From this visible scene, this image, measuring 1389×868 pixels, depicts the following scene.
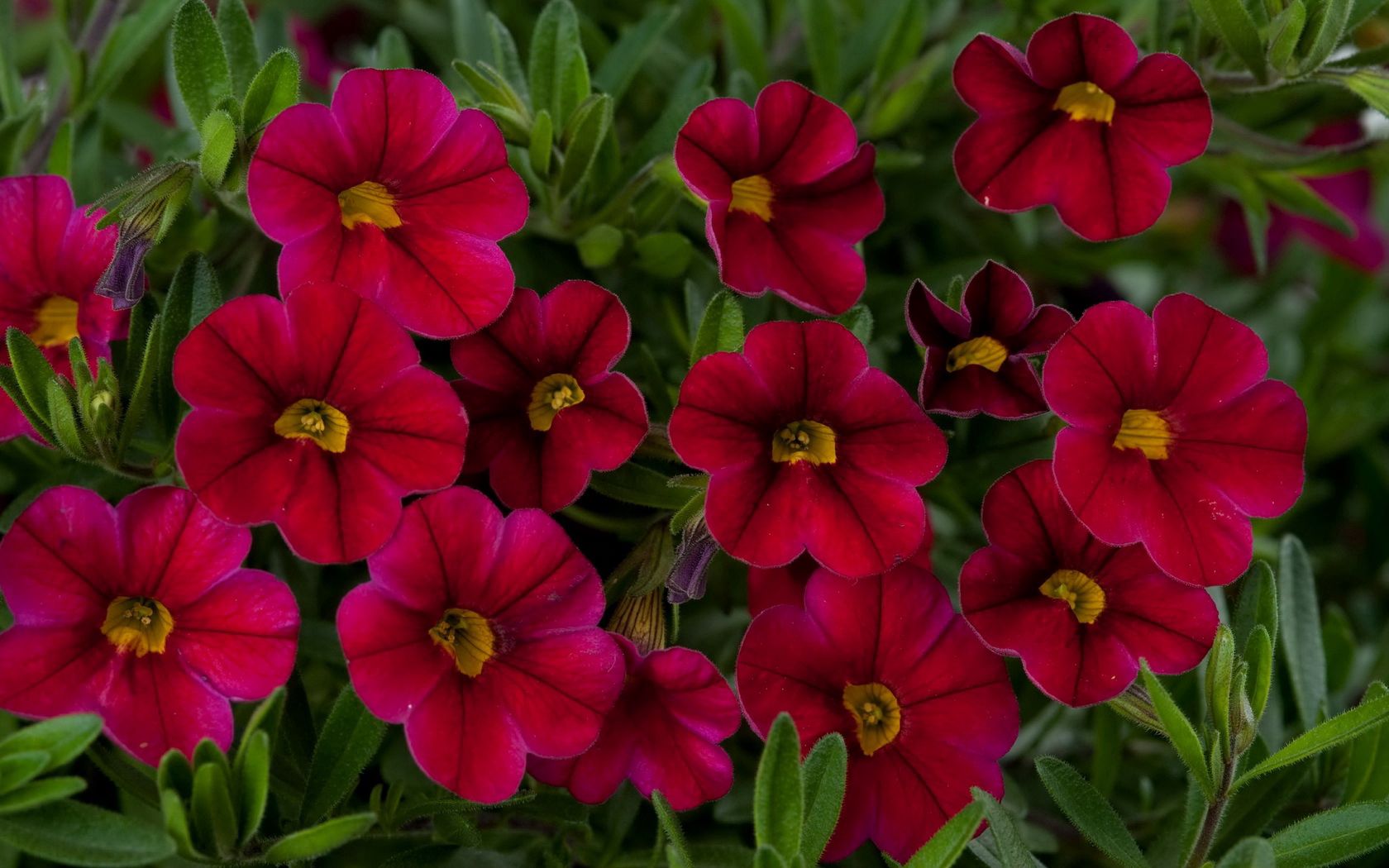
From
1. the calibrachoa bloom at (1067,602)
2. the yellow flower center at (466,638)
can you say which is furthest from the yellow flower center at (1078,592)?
the yellow flower center at (466,638)

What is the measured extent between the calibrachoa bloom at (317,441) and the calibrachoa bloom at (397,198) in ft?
0.12

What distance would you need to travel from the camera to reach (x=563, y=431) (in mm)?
755

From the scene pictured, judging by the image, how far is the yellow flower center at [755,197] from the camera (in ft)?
2.75

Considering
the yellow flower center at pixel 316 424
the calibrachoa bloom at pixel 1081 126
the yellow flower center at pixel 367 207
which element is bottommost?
the yellow flower center at pixel 316 424

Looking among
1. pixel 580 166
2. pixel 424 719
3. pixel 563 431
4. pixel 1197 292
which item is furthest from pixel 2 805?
pixel 1197 292

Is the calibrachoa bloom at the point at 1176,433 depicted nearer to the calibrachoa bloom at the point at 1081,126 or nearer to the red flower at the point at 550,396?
the calibrachoa bloom at the point at 1081,126

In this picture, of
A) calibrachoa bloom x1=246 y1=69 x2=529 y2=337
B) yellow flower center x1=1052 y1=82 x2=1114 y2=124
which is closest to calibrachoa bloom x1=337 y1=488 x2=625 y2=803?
calibrachoa bloom x1=246 y1=69 x2=529 y2=337

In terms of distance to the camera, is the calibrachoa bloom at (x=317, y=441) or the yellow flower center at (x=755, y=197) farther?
the yellow flower center at (x=755, y=197)

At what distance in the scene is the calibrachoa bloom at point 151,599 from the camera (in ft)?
2.31

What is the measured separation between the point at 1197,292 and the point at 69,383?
1279 millimetres

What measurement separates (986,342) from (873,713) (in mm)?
234

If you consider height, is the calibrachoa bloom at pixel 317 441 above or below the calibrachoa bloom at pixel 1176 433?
below

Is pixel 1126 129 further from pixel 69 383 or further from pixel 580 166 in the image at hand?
pixel 69 383

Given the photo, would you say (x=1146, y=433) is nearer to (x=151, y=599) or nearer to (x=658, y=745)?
(x=658, y=745)
